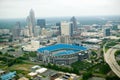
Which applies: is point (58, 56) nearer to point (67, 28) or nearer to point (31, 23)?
point (67, 28)

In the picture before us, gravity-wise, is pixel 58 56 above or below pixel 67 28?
below

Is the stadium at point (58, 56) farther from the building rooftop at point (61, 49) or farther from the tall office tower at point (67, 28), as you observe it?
the tall office tower at point (67, 28)

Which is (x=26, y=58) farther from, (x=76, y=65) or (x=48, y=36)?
(x=48, y=36)

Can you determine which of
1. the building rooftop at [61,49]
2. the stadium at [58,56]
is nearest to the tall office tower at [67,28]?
the building rooftop at [61,49]

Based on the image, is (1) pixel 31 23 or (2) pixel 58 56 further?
(1) pixel 31 23

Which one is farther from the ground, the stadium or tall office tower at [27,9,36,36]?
tall office tower at [27,9,36,36]

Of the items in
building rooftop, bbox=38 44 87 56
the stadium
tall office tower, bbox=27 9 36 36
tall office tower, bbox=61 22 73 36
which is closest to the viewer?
the stadium

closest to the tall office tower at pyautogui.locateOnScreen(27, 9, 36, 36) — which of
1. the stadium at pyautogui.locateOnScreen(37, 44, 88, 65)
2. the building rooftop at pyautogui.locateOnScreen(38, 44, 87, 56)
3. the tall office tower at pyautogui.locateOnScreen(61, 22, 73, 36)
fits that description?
the tall office tower at pyautogui.locateOnScreen(61, 22, 73, 36)

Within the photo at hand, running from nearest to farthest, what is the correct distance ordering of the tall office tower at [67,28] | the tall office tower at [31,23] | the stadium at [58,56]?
the stadium at [58,56], the tall office tower at [67,28], the tall office tower at [31,23]

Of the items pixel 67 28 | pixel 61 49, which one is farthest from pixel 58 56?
pixel 67 28

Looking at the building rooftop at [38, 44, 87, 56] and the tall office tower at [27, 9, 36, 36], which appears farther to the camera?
the tall office tower at [27, 9, 36, 36]

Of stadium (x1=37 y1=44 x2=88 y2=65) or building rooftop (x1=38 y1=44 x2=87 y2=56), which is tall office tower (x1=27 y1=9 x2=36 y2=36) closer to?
building rooftop (x1=38 y1=44 x2=87 y2=56)

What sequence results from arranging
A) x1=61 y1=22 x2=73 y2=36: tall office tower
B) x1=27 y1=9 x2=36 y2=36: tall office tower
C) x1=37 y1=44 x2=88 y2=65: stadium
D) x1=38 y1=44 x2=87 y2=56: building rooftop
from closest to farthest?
1. x1=37 y1=44 x2=88 y2=65: stadium
2. x1=38 y1=44 x2=87 y2=56: building rooftop
3. x1=61 y1=22 x2=73 y2=36: tall office tower
4. x1=27 y1=9 x2=36 y2=36: tall office tower
